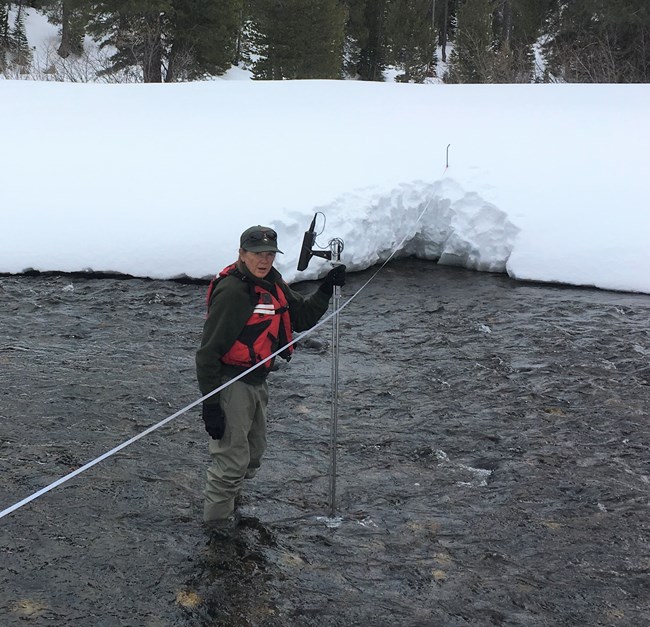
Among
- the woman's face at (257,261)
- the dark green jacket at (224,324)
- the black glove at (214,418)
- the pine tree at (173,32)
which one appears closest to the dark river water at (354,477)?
the black glove at (214,418)

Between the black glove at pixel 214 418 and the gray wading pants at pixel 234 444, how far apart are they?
7 centimetres

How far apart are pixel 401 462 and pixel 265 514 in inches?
48.9

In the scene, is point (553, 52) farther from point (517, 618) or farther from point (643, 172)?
point (517, 618)

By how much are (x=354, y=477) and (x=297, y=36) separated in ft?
87.9

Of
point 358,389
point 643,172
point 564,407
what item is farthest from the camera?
point 643,172

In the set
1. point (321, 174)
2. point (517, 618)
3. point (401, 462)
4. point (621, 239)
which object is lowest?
point (517, 618)

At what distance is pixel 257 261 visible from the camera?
4129mm

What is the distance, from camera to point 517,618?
3793mm

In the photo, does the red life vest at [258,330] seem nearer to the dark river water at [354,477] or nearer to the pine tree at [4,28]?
the dark river water at [354,477]


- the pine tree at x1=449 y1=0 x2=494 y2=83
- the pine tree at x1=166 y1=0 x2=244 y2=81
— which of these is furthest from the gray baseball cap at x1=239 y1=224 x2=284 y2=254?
the pine tree at x1=449 y1=0 x2=494 y2=83

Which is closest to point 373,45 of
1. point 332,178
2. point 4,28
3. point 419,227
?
point 4,28

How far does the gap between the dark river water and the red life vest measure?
117 centimetres

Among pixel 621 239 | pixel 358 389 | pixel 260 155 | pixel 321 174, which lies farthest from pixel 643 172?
pixel 358 389

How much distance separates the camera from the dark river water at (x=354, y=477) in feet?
12.9
